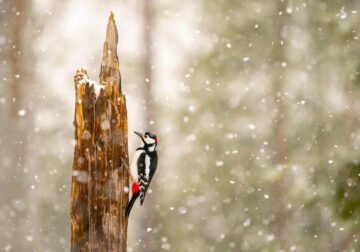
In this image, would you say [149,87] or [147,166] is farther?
[149,87]

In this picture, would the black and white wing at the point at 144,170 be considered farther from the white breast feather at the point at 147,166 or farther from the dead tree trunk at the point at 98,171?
the dead tree trunk at the point at 98,171

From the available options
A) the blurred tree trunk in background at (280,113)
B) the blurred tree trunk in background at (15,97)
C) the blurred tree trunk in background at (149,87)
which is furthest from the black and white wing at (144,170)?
the blurred tree trunk in background at (15,97)

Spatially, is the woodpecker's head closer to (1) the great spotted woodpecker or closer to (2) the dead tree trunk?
(1) the great spotted woodpecker

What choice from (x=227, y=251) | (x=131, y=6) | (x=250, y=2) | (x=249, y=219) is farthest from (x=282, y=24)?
(x=227, y=251)

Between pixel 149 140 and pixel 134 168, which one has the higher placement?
pixel 149 140

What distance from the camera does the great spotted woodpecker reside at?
159 inches

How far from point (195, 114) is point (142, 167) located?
739cm

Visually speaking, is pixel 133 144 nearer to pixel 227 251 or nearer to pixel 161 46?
pixel 161 46

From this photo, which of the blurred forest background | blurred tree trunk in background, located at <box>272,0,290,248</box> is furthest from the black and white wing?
blurred tree trunk in background, located at <box>272,0,290,248</box>

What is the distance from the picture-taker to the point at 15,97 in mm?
12625

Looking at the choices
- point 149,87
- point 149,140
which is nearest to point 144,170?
point 149,140

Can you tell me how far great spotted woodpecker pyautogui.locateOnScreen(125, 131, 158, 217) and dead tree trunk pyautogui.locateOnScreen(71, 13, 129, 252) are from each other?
0.19 meters

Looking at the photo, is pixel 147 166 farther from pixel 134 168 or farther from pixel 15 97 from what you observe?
pixel 15 97

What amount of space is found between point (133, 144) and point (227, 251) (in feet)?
13.5
